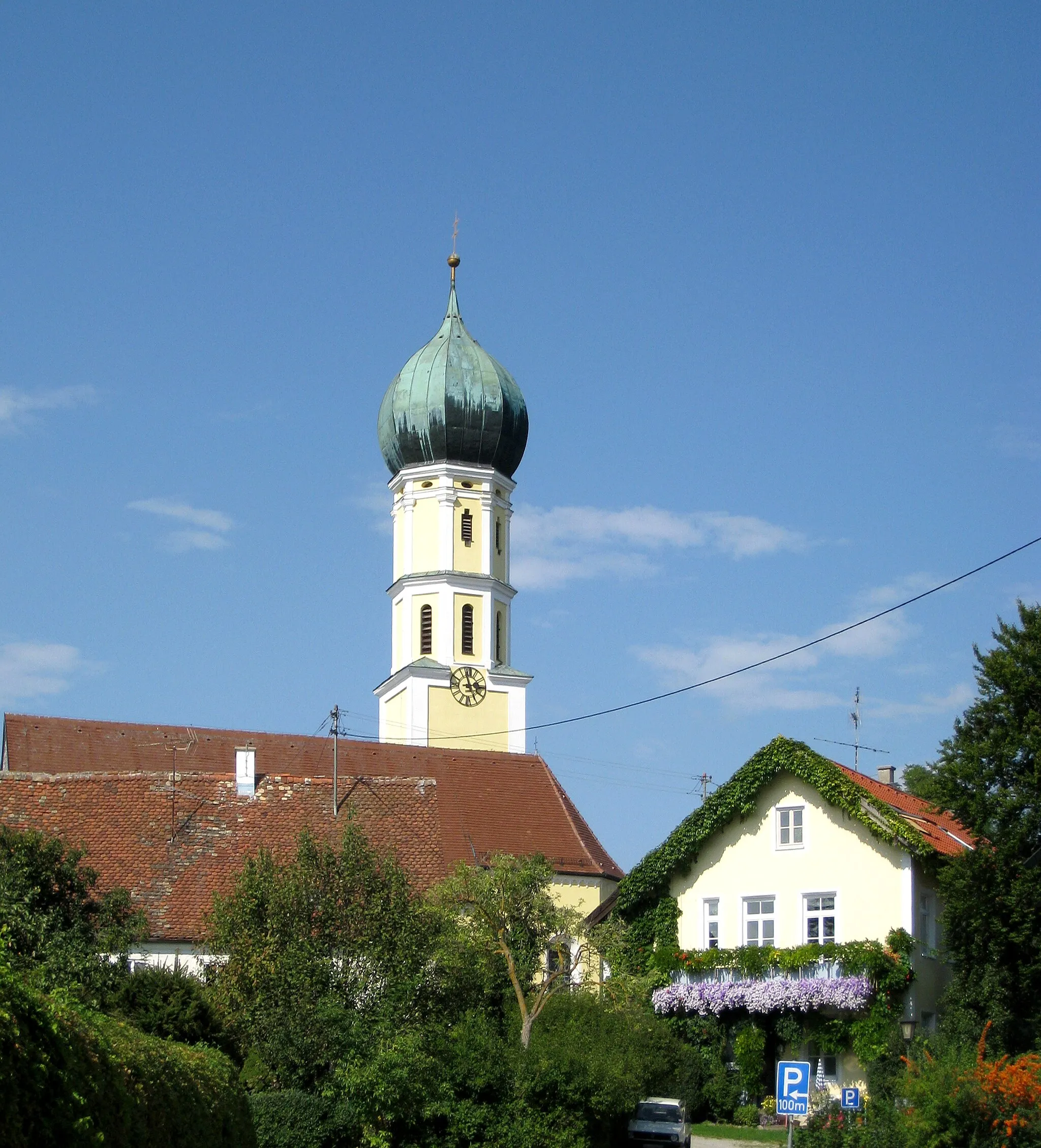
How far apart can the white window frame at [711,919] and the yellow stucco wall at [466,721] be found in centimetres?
3789

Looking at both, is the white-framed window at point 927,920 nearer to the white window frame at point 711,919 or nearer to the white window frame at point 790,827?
the white window frame at point 790,827

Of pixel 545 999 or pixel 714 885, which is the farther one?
pixel 714 885

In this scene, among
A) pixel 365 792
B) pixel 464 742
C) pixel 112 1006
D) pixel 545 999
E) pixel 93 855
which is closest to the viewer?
pixel 112 1006

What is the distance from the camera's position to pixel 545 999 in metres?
34.3

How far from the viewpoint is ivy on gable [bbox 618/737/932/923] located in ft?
132

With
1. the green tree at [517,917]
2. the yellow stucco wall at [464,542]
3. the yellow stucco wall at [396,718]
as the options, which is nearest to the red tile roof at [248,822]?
the green tree at [517,917]

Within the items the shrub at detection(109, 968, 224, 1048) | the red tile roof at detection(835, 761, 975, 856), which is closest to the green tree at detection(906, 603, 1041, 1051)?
the red tile roof at detection(835, 761, 975, 856)

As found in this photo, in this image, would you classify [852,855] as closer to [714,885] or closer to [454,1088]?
[714,885]

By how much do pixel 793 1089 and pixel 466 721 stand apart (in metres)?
57.7

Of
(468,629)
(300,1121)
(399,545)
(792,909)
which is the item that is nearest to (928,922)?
(792,909)

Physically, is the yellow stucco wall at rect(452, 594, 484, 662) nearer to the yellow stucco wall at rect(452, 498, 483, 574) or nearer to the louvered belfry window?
the louvered belfry window

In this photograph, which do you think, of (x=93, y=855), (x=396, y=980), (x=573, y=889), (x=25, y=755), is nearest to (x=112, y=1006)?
(x=396, y=980)

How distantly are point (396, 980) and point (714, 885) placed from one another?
12.7m

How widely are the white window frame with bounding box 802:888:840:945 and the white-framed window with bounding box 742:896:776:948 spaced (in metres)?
0.79
